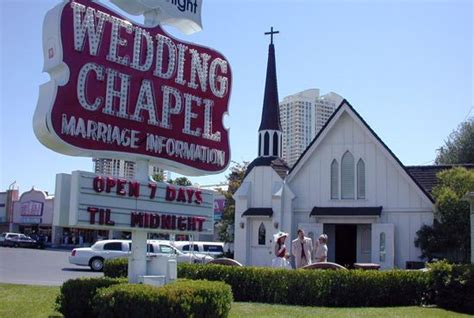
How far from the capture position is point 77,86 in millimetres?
10227

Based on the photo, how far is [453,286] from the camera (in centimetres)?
1413

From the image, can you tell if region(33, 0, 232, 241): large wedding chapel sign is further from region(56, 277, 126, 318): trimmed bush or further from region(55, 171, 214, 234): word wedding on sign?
region(56, 277, 126, 318): trimmed bush

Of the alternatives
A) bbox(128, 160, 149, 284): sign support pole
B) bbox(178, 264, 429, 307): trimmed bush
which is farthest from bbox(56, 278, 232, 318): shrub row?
bbox(178, 264, 429, 307): trimmed bush

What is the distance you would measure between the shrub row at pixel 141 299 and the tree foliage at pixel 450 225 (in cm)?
1348

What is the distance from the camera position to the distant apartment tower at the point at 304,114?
59.3 meters

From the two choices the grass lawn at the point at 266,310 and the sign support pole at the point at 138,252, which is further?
the grass lawn at the point at 266,310

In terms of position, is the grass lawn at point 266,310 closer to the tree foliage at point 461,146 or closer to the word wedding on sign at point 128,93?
the word wedding on sign at point 128,93

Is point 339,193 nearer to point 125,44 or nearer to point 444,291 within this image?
point 444,291

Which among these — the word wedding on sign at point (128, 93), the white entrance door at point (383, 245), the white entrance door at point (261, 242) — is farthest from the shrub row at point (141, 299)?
the white entrance door at point (261, 242)

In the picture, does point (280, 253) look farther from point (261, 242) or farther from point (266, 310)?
point (261, 242)

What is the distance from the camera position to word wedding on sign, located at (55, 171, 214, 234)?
9.95m

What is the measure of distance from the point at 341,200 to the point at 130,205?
49.8 ft

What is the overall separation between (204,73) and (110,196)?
12.4 ft

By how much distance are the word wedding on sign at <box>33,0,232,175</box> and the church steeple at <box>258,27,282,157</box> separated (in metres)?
14.3
